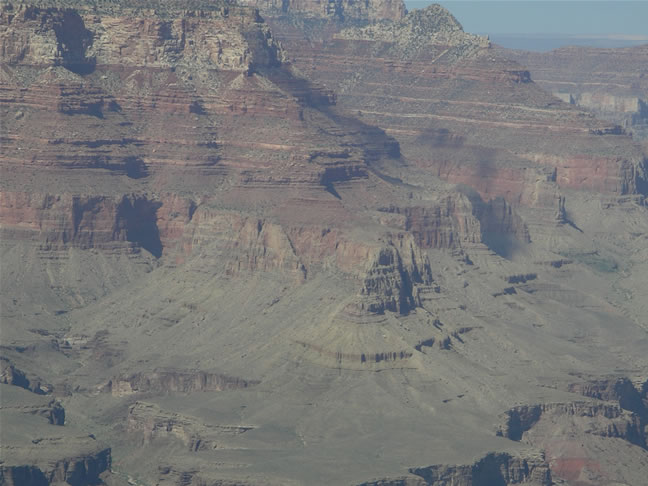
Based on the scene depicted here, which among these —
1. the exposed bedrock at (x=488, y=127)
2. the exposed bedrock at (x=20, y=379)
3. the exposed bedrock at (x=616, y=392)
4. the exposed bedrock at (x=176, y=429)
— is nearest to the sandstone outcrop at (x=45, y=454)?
the exposed bedrock at (x=176, y=429)

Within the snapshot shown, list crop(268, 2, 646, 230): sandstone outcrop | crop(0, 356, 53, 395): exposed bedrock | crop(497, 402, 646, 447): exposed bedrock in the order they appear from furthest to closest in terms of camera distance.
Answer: crop(268, 2, 646, 230): sandstone outcrop → crop(0, 356, 53, 395): exposed bedrock → crop(497, 402, 646, 447): exposed bedrock

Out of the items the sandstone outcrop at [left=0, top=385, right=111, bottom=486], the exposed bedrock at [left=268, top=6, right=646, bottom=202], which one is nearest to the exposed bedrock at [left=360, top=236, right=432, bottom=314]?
the sandstone outcrop at [left=0, top=385, right=111, bottom=486]

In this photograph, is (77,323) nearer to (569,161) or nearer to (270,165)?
(270,165)

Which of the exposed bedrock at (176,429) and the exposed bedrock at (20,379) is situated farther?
the exposed bedrock at (20,379)

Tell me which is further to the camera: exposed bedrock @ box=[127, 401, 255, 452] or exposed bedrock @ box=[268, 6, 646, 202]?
exposed bedrock @ box=[268, 6, 646, 202]

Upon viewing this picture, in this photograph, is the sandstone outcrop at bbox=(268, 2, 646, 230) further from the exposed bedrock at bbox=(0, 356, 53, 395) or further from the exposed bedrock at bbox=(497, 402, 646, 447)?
the exposed bedrock at bbox=(0, 356, 53, 395)

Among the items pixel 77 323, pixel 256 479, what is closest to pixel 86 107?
pixel 77 323

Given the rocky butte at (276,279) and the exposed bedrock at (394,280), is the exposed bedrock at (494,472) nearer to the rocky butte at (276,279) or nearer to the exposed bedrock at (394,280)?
the rocky butte at (276,279)

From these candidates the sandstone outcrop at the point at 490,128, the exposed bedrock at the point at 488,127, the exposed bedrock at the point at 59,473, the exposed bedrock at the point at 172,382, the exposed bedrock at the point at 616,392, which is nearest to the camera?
the exposed bedrock at the point at 59,473
